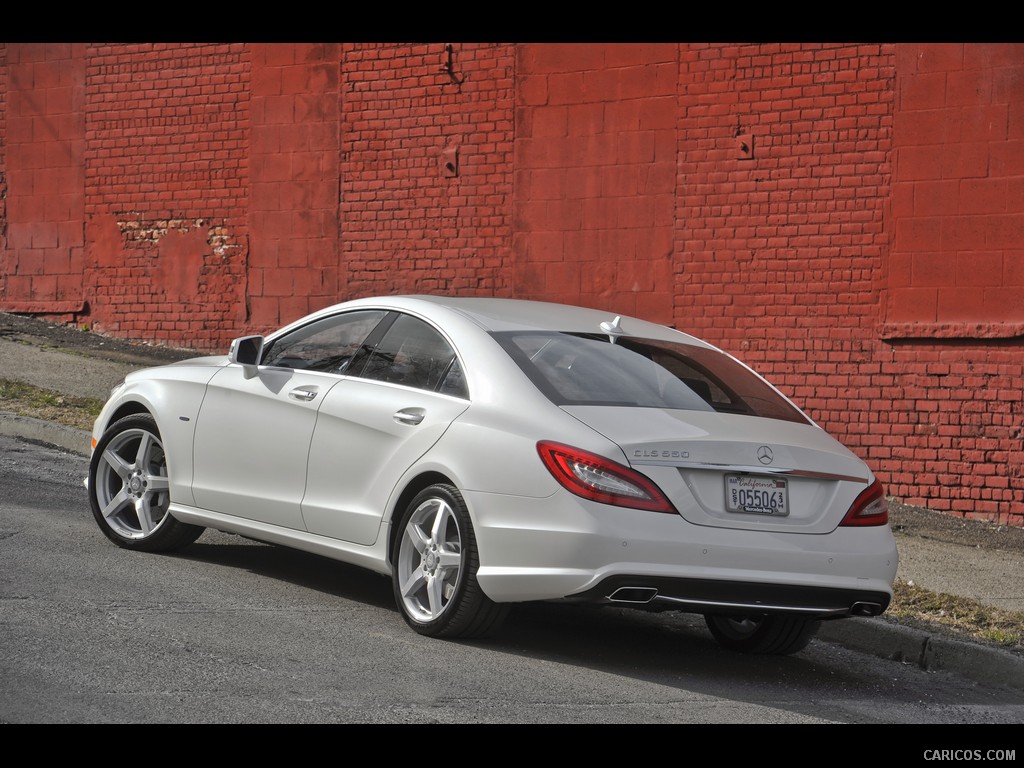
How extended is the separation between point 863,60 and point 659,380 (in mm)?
6689

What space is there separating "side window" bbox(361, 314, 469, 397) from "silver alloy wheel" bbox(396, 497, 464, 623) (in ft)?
1.77

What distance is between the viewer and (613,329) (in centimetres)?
647

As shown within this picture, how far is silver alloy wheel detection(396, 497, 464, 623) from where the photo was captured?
5.81 m

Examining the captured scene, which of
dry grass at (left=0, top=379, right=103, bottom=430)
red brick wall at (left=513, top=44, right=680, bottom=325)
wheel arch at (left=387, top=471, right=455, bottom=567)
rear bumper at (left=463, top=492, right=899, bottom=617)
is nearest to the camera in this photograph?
rear bumper at (left=463, top=492, right=899, bottom=617)

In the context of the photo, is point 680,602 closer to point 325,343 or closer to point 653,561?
point 653,561

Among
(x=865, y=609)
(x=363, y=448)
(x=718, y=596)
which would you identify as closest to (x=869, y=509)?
(x=865, y=609)

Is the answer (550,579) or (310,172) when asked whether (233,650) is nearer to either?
(550,579)

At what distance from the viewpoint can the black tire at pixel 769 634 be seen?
6.43 meters

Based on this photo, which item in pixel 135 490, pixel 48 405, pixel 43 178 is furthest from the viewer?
pixel 43 178

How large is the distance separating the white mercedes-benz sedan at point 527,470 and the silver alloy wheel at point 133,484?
0.55ft

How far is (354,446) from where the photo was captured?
→ 630cm

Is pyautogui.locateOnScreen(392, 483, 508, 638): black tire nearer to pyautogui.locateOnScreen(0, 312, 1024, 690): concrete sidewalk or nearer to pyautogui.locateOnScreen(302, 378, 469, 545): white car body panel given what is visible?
pyautogui.locateOnScreen(302, 378, 469, 545): white car body panel

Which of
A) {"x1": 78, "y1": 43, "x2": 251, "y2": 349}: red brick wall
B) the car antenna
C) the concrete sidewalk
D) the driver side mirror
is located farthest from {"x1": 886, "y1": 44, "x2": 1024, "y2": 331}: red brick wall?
{"x1": 78, "y1": 43, "x2": 251, "y2": 349}: red brick wall

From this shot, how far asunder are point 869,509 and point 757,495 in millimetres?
593
